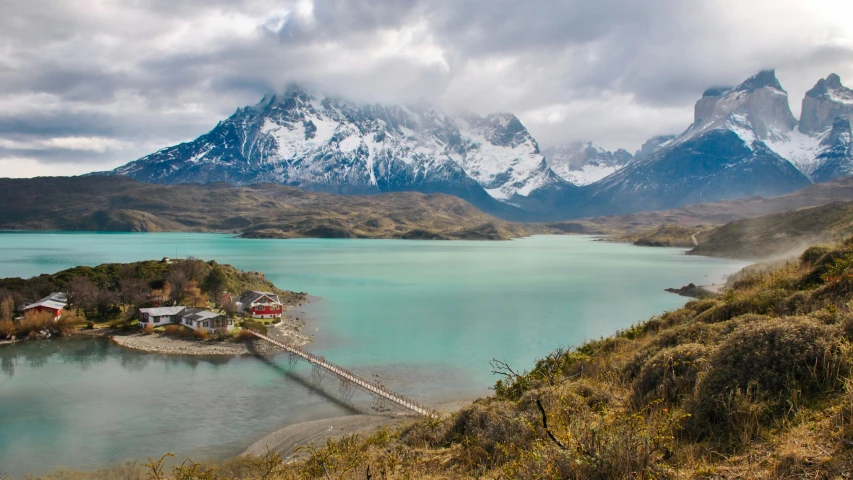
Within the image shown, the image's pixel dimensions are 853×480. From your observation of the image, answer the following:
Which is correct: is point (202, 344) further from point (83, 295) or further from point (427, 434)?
point (427, 434)

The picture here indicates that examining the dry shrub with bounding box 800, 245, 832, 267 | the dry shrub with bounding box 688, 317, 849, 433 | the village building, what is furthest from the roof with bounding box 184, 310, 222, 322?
the dry shrub with bounding box 688, 317, 849, 433

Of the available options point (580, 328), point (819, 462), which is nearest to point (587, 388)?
point (819, 462)

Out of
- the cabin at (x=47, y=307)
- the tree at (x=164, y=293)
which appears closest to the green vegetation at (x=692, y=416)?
the cabin at (x=47, y=307)

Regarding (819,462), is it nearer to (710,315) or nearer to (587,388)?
(587,388)

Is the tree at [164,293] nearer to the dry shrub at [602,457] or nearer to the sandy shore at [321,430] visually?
the sandy shore at [321,430]

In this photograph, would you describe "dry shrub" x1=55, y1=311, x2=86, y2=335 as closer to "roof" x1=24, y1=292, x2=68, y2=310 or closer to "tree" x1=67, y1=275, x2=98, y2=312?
"roof" x1=24, y1=292, x2=68, y2=310
